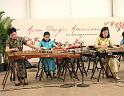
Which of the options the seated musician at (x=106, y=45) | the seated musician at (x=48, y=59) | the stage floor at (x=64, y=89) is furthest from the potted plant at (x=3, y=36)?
the seated musician at (x=106, y=45)

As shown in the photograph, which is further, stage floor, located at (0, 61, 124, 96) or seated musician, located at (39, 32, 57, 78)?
seated musician, located at (39, 32, 57, 78)

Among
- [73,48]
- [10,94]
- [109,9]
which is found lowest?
[10,94]

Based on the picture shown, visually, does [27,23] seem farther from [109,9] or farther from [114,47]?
[114,47]

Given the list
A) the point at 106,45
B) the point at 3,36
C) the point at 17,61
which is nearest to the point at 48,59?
the point at 17,61

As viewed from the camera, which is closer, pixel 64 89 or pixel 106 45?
pixel 64 89

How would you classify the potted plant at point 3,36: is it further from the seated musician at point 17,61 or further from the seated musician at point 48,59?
the seated musician at point 17,61

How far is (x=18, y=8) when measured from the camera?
44.9 feet

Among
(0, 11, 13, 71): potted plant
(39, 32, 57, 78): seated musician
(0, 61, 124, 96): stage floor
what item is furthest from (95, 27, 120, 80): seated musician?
(0, 11, 13, 71): potted plant

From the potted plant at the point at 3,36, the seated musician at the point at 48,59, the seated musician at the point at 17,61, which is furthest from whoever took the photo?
the potted plant at the point at 3,36

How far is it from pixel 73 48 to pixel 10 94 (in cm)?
201

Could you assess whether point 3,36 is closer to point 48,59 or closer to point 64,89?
point 48,59

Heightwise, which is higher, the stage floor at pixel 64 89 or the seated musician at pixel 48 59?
the seated musician at pixel 48 59

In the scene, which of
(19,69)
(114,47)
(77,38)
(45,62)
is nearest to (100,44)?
(114,47)

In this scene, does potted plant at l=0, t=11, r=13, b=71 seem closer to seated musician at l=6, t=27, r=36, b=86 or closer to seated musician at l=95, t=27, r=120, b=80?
seated musician at l=6, t=27, r=36, b=86
